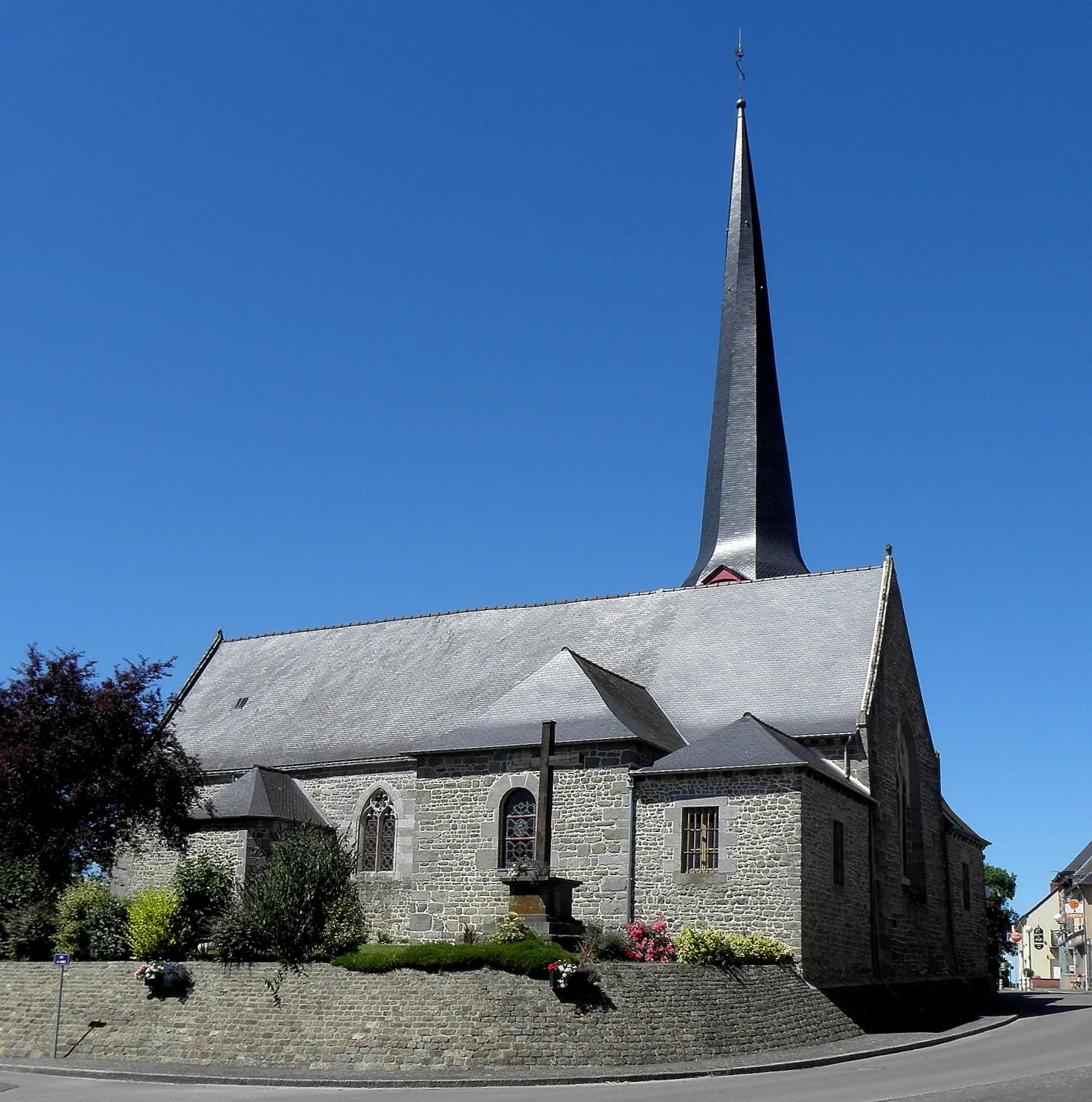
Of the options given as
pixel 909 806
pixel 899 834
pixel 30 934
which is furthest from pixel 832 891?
pixel 30 934

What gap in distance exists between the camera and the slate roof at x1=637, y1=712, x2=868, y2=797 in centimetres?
2128

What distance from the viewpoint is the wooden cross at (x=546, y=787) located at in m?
20.8

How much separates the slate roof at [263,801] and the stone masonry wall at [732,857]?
8.42m

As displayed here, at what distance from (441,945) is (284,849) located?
4217 mm

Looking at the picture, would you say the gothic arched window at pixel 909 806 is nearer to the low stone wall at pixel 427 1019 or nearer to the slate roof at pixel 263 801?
the low stone wall at pixel 427 1019

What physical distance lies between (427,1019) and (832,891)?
333 inches

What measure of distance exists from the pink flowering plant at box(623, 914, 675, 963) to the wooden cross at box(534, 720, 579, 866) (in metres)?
1.79

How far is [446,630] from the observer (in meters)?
32.1

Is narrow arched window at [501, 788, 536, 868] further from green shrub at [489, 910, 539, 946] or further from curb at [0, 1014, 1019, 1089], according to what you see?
curb at [0, 1014, 1019, 1089]

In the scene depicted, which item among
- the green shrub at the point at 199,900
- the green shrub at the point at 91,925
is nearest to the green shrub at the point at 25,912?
the green shrub at the point at 91,925

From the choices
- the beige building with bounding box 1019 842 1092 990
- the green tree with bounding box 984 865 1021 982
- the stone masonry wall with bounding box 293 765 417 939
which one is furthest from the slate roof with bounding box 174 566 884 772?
the green tree with bounding box 984 865 1021 982

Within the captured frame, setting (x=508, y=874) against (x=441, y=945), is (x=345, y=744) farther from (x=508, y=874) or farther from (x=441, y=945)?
(x=441, y=945)

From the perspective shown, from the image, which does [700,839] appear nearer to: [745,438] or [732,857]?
[732,857]

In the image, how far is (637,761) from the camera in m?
22.7
